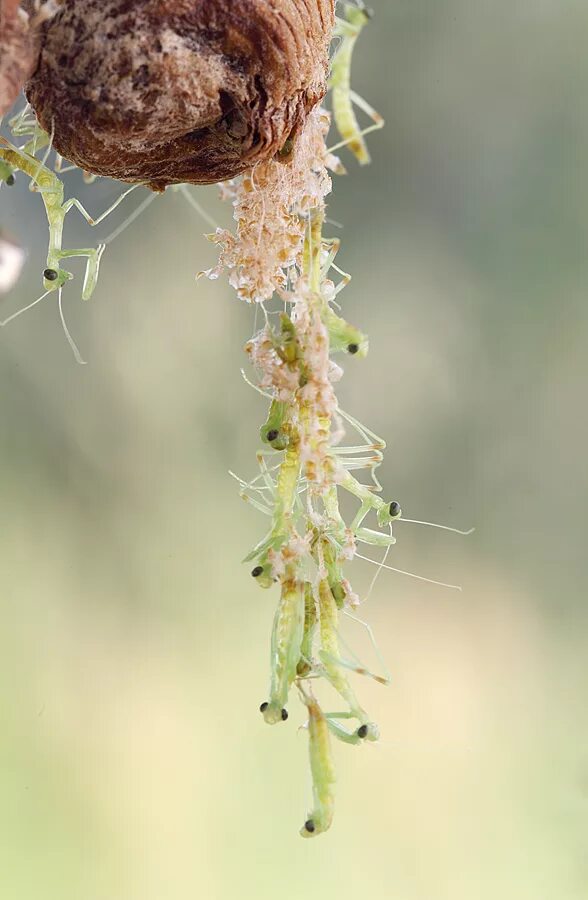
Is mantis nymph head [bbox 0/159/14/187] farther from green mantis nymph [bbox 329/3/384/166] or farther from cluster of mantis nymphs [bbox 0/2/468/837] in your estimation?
green mantis nymph [bbox 329/3/384/166]

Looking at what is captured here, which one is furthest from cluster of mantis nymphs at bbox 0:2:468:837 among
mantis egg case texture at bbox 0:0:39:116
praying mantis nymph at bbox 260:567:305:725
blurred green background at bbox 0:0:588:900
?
blurred green background at bbox 0:0:588:900

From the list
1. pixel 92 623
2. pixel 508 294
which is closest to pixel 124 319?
pixel 92 623

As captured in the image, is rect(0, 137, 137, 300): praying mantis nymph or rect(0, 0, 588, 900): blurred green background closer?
rect(0, 137, 137, 300): praying mantis nymph

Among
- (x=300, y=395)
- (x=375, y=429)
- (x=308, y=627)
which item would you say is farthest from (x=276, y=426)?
(x=375, y=429)

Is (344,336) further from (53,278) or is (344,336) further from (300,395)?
(53,278)

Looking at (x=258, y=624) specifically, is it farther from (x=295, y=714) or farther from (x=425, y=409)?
(x=425, y=409)

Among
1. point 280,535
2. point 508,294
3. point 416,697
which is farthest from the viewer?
point 508,294
